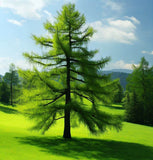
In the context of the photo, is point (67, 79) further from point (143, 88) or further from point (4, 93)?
point (4, 93)

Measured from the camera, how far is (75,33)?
14.9 meters

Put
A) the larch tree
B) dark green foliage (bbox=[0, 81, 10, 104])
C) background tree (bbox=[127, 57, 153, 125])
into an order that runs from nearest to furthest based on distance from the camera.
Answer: the larch tree < background tree (bbox=[127, 57, 153, 125]) < dark green foliage (bbox=[0, 81, 10, 104])

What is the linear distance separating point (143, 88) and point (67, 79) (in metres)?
25.8

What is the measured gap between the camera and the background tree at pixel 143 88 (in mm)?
35688

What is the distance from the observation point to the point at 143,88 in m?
35.8

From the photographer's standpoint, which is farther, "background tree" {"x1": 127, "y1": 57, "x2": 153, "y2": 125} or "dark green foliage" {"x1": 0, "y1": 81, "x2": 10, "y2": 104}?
"dark green foliage" {"x1": 0, "y1": 81, "x2": 10, "y2": 104}

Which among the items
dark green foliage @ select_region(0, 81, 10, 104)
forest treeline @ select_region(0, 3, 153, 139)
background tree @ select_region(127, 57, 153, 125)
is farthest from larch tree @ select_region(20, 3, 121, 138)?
dark green foliage @ select_region(0, 81, 10, 104)

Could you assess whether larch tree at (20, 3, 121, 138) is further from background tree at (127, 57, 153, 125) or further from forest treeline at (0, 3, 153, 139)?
background tree at (127, 57, 153, 125)

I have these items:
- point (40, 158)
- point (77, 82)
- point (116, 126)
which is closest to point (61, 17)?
point (77, 82)

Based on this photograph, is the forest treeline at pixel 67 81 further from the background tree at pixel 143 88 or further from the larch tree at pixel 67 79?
the background tree at pixel 143 88

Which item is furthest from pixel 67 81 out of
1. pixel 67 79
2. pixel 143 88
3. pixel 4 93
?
pixel 4 93

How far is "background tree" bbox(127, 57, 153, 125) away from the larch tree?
78.8 feet

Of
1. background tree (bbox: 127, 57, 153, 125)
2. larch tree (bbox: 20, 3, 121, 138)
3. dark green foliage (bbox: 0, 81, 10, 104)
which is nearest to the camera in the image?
larch tree (bbox: 20, 3, 121, 138)

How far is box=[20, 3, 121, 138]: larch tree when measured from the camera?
12.9 meters
